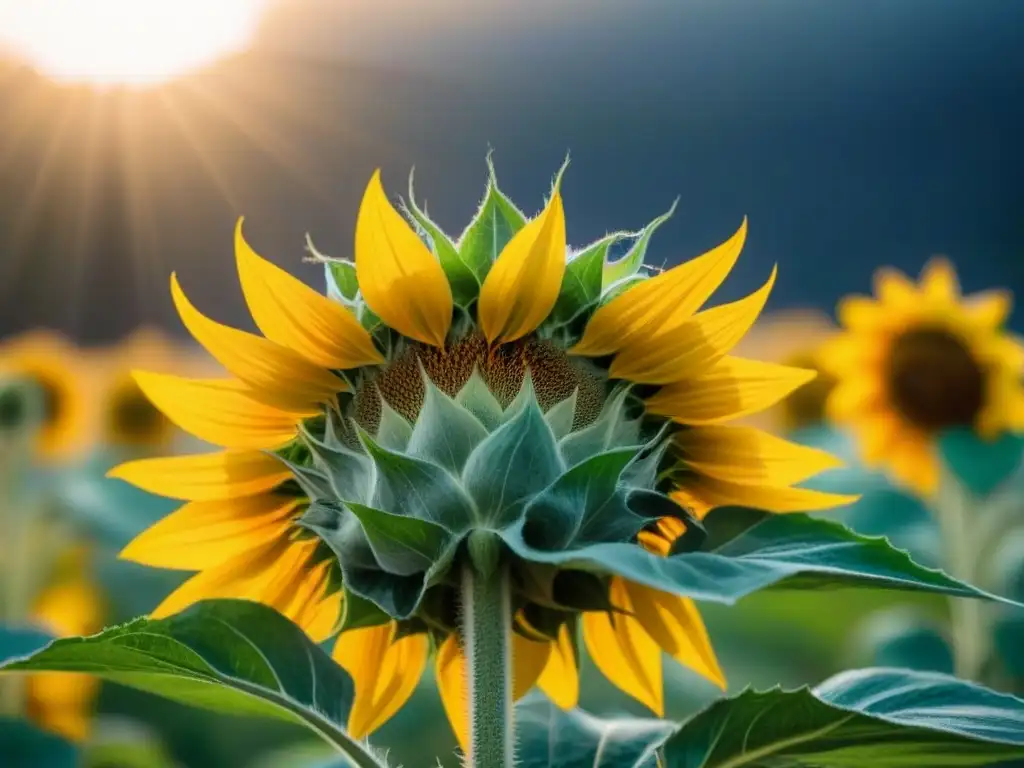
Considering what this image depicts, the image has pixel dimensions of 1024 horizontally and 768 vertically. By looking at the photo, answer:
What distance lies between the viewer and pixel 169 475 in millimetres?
884

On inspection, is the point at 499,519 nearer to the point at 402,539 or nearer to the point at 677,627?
the point at 402,539

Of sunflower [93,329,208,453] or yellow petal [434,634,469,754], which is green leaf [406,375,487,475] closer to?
yellow petal [434,634,469,754]

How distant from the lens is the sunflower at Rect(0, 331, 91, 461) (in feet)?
12.4

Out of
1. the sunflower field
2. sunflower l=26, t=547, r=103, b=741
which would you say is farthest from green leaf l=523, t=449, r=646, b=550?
sunflower l=26, t=547, r=103, b=741

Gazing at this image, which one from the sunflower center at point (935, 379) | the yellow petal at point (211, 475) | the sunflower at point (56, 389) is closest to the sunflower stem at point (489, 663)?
the yellow petal at point (211, 475)

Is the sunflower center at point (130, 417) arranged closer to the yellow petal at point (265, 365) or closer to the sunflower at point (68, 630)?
the sunflower at point (68, 630)

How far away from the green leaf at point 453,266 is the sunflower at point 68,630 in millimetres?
1955

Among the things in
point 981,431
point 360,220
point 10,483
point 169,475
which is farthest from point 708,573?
point 10,483

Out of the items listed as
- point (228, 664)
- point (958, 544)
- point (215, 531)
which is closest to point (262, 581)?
point (215, 531)

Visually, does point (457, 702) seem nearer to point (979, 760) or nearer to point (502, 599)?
point (502, 599)

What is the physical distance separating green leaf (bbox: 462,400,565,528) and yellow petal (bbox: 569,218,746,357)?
112 millimetres

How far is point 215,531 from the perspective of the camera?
2.91 feet

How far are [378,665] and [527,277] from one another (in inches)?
13.8

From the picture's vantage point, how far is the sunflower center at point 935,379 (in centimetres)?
Result: 285
